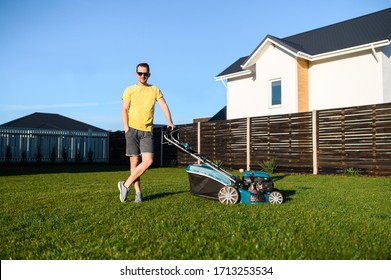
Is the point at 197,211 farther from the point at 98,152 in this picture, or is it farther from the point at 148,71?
the point at 98,152

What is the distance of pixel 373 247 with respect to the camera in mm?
3037

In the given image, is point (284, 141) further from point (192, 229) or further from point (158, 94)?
point (192, 229)

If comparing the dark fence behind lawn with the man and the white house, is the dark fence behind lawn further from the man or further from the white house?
the man

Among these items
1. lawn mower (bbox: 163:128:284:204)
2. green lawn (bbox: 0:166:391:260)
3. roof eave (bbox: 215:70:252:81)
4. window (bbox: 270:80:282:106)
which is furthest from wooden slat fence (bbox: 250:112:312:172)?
lawn mower (bbox: 163:128:284:204)

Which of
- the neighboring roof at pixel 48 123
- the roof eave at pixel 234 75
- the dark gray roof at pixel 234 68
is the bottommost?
the neighboring roof at pixel 48 123

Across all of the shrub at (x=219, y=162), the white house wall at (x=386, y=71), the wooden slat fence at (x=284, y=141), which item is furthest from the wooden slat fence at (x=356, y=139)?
the white house wall at (x=386, y=71)

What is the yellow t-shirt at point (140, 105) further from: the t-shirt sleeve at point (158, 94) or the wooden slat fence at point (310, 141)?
the wooden slat fence at point (310, 141)

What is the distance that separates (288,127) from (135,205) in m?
8.18

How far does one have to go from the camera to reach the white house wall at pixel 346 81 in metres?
14.6

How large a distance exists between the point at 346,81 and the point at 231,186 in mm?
11643

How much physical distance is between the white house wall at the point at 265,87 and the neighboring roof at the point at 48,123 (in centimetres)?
1063

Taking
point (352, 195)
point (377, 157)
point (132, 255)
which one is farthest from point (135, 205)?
point (377, 157)

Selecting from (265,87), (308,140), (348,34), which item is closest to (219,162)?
(308,140)

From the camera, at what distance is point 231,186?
18.1ft
